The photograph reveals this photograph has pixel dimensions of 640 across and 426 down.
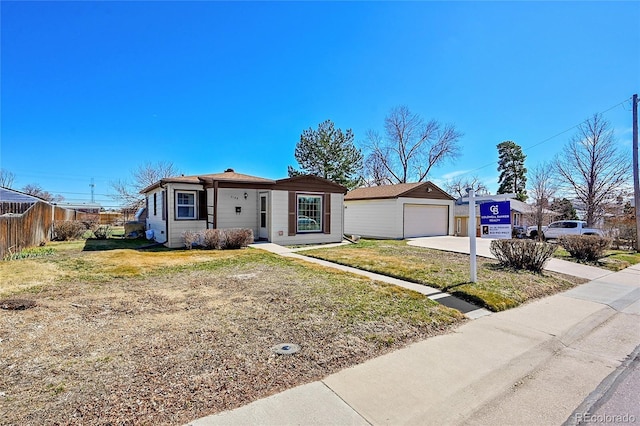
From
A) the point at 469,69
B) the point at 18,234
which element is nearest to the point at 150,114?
the point at 18,234

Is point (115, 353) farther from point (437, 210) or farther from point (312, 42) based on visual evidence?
point (437, 210)

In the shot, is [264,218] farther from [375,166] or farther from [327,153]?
[375,166]

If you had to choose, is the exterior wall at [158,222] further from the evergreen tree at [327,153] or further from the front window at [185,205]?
the evergreen tree at [327,153]

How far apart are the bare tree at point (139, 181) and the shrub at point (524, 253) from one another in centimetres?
3267

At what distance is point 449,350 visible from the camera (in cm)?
369

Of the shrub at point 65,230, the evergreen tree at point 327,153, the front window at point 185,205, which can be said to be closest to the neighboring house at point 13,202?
the shrub at point 65,230

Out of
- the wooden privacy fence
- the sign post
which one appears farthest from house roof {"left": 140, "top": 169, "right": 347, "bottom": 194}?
the sign post

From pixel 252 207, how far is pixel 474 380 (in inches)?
504

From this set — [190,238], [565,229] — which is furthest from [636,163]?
[190,238]

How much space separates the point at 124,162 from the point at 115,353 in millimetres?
36821

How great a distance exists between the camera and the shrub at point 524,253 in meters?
8.09

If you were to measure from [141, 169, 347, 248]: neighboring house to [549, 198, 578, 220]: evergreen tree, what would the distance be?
24.2 metres

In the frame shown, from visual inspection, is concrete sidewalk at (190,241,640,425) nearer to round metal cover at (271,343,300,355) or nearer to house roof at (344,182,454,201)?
round metal cover at (271,343,300,355)

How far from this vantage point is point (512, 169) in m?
44.2
